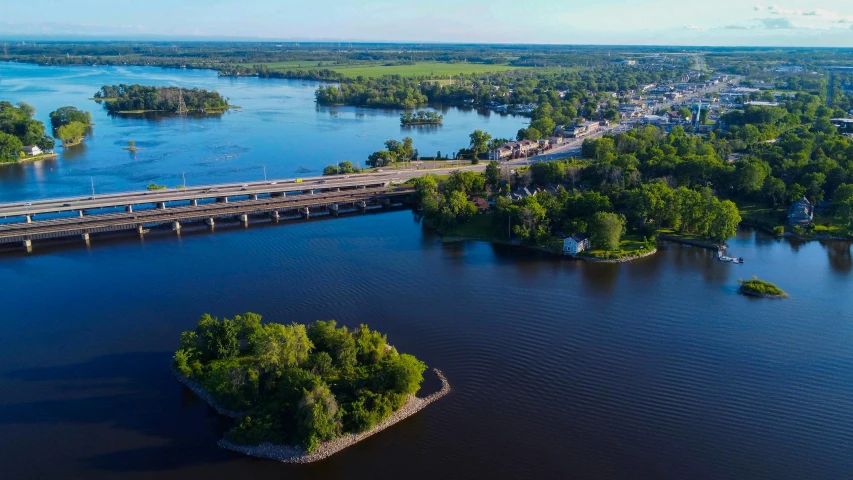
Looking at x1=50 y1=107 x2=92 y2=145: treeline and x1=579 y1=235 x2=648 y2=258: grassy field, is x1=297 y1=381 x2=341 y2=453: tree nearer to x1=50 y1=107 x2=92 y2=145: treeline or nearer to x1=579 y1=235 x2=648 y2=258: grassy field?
x1=579 y1=235 x2=648 y2=258: grassy field

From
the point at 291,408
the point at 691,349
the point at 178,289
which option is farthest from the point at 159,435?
the point at 691,349

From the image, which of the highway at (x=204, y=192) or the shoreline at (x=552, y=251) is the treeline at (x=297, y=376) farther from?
the highway at (x=204, y=192)

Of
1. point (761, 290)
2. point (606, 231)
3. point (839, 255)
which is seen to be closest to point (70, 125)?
point (606, 231)

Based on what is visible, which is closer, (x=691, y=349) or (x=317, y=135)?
(x=691, y=349)

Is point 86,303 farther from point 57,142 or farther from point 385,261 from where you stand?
point 57,142

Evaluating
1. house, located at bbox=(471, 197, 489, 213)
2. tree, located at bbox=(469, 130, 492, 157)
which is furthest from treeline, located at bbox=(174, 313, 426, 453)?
tree, located at bbox=(469, 130, 492, 157)

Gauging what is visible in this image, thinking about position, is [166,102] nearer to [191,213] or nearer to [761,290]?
[191,213]
